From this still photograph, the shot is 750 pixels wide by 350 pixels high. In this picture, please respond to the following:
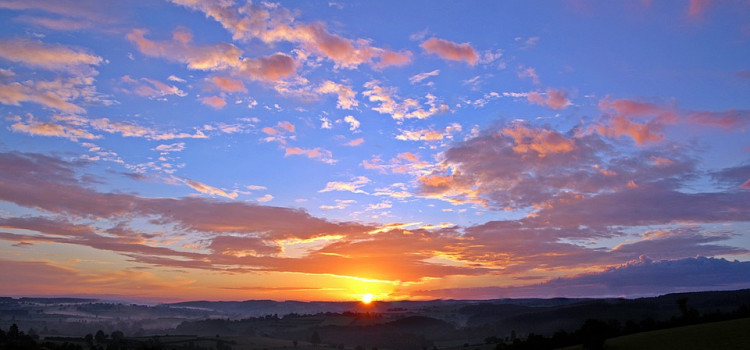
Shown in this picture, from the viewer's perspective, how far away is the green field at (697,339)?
51594mm

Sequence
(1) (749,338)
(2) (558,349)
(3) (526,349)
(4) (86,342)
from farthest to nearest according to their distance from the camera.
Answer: (4) (86,342)
(3) (526,349)
(2) (558,349)
(1) (749,338)

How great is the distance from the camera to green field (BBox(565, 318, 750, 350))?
51594 mm

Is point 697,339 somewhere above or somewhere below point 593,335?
above

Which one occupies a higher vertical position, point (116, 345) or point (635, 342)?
point (635, 342)

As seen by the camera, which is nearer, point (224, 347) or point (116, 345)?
point (116, 345)

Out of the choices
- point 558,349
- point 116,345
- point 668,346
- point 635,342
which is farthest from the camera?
point 116,345

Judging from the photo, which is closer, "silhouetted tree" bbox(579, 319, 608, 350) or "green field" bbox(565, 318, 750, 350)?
"green field" bbox(565, 318, 750, 350)

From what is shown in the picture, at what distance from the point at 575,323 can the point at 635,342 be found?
5695 inches

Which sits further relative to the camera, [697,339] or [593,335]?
[593,335]

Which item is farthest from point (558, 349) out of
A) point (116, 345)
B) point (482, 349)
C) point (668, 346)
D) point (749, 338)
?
point (116, 345)

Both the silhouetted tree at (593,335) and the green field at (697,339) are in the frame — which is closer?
the green field at (697,339)

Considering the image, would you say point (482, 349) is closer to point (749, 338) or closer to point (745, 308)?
point (745, 308)

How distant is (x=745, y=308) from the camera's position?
89.2 m

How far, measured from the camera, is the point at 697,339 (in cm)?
5541
